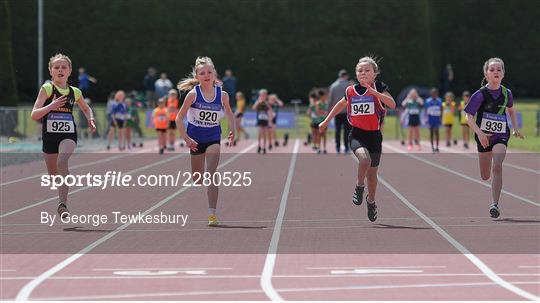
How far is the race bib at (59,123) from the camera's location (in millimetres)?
13969

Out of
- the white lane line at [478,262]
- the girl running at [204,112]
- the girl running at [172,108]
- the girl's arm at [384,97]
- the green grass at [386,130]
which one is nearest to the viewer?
the white lane line at [478,262]

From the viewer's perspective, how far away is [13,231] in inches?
523

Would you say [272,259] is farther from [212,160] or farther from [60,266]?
[212,160]

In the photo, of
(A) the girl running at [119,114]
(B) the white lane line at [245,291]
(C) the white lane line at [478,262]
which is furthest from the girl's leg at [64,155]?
(A) the girl running at [119,114]

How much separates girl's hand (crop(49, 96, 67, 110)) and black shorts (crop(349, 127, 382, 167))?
3390mm

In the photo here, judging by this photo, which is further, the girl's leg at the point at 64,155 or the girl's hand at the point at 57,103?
the girl's leg at the point at 64,155

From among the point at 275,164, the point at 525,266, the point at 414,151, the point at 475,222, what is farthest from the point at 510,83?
the point at 525,266

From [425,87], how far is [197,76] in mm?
40612

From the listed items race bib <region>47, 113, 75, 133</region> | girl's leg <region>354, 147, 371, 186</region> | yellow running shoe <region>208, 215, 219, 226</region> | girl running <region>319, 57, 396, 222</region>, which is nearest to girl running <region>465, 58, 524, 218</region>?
girl running <region>319, 57, 396, 222</region>

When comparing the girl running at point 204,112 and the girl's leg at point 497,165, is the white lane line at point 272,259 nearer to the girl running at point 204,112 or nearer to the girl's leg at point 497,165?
the girl running at point 204,112

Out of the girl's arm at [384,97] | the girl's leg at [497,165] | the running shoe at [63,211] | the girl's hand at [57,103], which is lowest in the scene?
the running shoe at [63,211]

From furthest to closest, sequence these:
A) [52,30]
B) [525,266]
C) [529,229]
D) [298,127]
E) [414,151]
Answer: [52,30] → [298,127] → [414,151] → [529,229] → [525,266]

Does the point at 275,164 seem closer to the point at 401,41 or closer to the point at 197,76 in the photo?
the point at 197,76

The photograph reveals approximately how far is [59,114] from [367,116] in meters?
3.56
